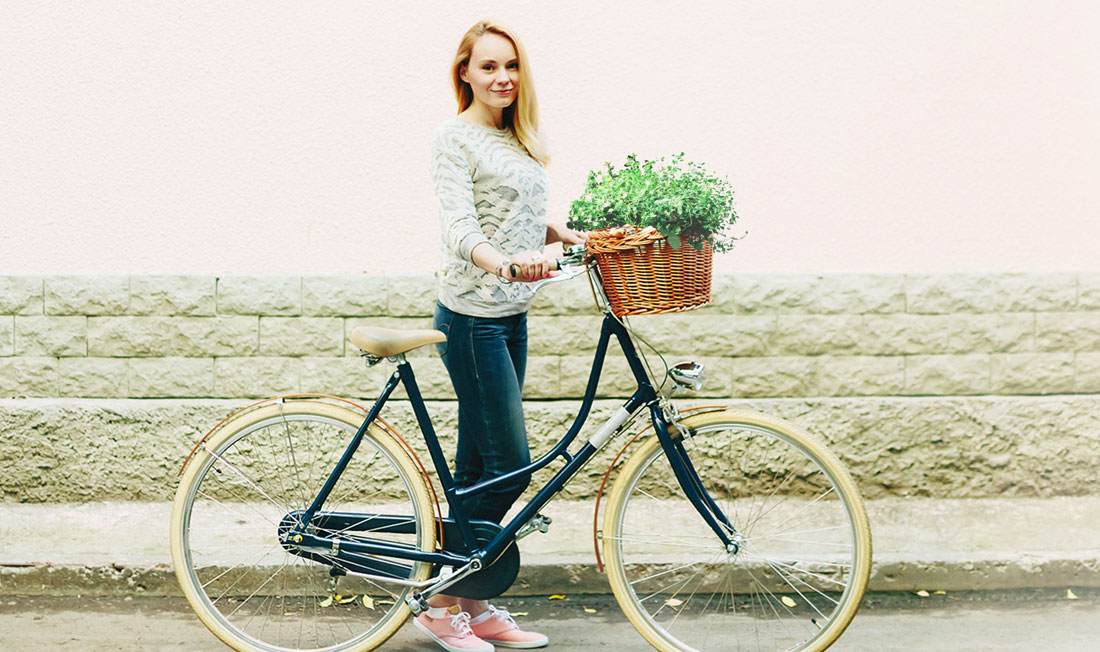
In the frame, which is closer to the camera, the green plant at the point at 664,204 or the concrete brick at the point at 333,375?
the green plant at the point at 664,204

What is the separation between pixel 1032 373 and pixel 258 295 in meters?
4.20

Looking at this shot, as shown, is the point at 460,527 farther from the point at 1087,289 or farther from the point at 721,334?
the point at 1087,289

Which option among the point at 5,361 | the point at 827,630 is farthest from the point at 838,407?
the point at 5,361

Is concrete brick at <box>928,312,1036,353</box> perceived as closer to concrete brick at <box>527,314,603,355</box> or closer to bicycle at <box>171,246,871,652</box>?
concrete brick at <box>527,314,603,355</box>

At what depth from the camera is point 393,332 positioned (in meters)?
3.26

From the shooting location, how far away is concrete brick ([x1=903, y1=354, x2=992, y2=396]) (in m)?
5.55

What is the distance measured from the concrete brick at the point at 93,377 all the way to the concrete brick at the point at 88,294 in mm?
265

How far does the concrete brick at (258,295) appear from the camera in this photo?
541cm

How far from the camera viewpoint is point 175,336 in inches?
213

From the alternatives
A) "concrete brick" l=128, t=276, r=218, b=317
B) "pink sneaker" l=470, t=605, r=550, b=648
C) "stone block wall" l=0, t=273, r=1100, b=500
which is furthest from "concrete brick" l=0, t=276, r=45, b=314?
"pink sneaker" l=470, t=605, r=550, b=648

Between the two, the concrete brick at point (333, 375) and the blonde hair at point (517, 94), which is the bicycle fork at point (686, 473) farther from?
the concrete brick at point (333, 375)

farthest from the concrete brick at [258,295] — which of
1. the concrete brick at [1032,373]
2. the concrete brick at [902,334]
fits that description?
the concrete brick at [1032,373]

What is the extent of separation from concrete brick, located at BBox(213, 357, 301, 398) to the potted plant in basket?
2.65 m

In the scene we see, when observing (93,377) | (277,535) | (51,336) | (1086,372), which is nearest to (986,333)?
(1086,372)
